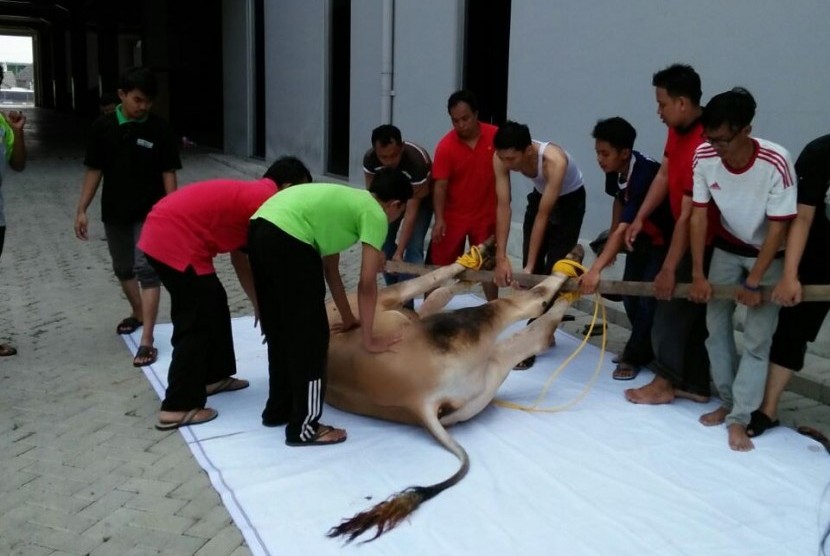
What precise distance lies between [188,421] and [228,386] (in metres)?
0.49

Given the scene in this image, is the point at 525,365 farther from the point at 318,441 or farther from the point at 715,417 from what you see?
the point at 318,441

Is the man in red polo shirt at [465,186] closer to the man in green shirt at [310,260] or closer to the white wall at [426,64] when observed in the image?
the man in green shirt at [310,260]

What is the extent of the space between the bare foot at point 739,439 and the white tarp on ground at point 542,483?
0.14 feet

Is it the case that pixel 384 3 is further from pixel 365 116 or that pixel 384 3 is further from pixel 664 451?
pixel 664 451

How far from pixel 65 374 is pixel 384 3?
6285 mm

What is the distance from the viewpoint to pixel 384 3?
30.7ft

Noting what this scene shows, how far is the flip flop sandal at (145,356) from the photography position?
184 inches

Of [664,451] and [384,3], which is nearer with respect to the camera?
[664,451]

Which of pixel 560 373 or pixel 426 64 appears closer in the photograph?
pixel 560 373

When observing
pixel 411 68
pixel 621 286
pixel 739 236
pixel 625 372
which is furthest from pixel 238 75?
pixel 739 236

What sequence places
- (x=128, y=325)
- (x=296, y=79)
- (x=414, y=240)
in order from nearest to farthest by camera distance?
(x=128, y=325) → (x=414, y=240) → (x=296, y=79)

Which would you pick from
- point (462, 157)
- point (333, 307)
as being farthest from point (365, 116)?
point (333, 307)

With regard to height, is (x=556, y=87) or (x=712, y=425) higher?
(x=556, y=87)

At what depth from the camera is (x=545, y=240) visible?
4953 mm
